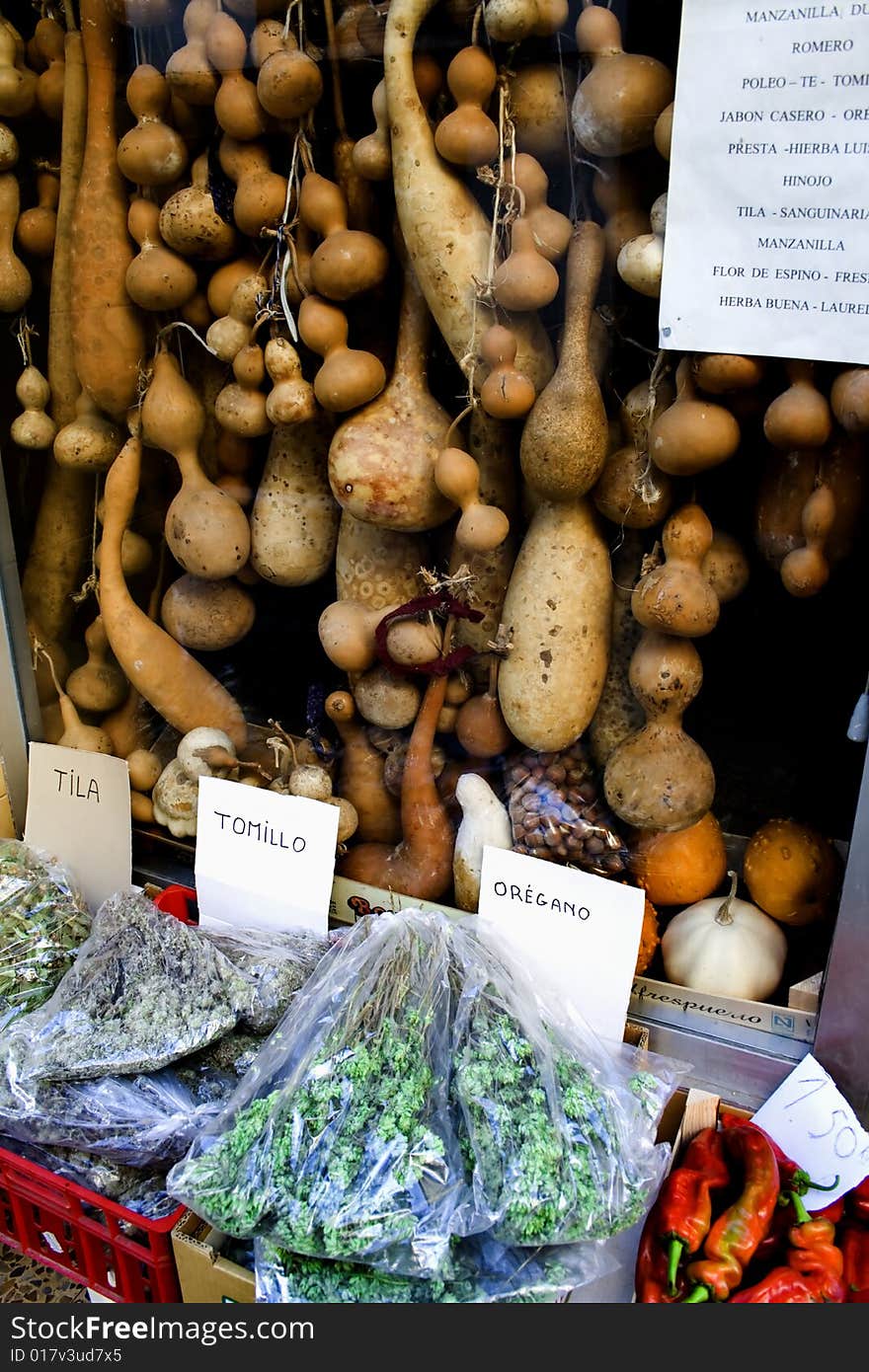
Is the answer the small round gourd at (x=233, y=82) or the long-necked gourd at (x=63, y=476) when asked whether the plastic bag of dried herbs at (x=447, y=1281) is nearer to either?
the long-necked gourd at (x=63, y=476)

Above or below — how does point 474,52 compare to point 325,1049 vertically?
above

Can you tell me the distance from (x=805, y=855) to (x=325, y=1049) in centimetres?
57

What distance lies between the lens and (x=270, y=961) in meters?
1.14

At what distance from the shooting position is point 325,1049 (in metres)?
0.95

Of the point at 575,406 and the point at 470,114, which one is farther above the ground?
the point at 470,114

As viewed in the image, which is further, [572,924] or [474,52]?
[572,924]

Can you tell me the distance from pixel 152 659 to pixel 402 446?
508 millimetres

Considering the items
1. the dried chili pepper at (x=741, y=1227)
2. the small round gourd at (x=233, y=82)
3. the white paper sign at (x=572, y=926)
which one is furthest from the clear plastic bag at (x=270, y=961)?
the small round gourd at (x=233, y=82)

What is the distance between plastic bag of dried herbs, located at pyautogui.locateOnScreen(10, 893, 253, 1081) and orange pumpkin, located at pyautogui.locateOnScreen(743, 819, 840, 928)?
60cm

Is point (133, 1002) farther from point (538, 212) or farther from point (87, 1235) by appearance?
point (538, 212)

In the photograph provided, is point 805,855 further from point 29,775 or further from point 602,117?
point 29,775

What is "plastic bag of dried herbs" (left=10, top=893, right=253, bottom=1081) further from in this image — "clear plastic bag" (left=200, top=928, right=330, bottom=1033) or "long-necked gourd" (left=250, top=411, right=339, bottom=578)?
"long-necked gourd" (left=250, top=411, right=339, bottom=578)

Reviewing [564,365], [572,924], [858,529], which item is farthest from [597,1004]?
[564,365]

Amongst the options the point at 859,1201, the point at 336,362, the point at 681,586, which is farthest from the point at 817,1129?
the point at 336,362
